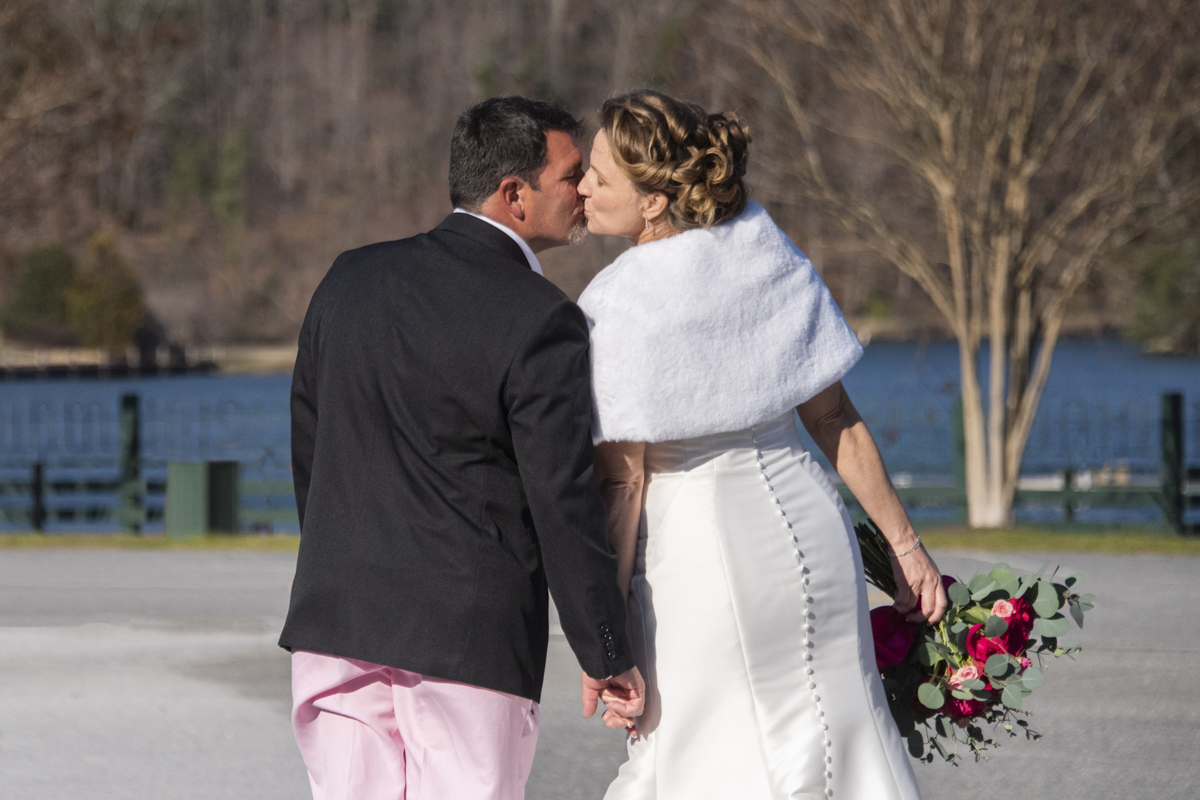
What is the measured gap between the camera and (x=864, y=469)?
288 centimetres

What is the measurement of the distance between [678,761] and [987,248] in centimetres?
1066

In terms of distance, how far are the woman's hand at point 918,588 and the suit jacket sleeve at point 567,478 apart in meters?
0.76

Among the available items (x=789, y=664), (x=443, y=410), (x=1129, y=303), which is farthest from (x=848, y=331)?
(x=1129, y=303)

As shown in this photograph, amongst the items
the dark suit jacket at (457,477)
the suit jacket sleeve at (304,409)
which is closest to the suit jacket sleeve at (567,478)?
the dark suit jacket at (457,477)

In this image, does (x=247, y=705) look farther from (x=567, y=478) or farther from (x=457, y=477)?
(x=567, y=478)

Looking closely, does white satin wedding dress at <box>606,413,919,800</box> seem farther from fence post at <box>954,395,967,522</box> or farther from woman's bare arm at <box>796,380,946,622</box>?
fence post at <box>954,395,967,522</box>

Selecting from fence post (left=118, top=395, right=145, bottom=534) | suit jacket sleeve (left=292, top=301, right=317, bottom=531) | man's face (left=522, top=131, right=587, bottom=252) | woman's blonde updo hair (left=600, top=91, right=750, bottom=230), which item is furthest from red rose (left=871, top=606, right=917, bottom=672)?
fence post (left=118, top=395, right=145, bottom=534)

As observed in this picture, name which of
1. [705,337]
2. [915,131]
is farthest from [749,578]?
[915,131]

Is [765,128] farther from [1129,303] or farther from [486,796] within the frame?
[486,796]

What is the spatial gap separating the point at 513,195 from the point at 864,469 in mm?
920

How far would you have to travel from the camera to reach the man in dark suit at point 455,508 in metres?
2.51

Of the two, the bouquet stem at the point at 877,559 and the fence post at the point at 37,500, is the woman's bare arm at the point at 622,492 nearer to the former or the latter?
the bouquet stem at the point at 877,559

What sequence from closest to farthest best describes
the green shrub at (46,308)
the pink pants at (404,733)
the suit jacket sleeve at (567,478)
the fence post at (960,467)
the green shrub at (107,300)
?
the suit jacket sleeve at (567,478)
the pink pants at (404,733)
the fence post at (960,467)
the green shrub at (107,300)
the green shrub at (46,308)

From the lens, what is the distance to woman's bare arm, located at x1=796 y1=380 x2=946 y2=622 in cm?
285
